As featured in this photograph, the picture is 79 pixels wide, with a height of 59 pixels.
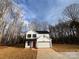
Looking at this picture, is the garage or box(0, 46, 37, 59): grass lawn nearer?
box(0, 46, 37, 59): grass lawn

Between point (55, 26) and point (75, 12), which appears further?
point (55, 26)

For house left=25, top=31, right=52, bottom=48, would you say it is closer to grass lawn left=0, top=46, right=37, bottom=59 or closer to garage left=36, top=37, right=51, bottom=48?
garage left=36, top=37, right=51, bottom=48

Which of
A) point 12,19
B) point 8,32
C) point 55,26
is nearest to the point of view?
point 12,19

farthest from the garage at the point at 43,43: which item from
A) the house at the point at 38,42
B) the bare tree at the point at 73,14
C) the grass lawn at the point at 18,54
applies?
the grass lawn at the point at 18,54

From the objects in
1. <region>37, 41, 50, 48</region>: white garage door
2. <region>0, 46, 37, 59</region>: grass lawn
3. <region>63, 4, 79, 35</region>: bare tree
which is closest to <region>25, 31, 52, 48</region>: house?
<region>37, 41, 50, 48</region>: white garage door

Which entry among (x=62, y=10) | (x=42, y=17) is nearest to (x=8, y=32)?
(x=42, y=17)

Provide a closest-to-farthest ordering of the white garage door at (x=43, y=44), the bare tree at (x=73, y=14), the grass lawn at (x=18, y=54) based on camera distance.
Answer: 1. the grass lawn at (x=18, y=54)
2. the white garage door at (x=43, y=44)
3. the bare tree at (x=73, y=14)

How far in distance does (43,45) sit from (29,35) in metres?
4.26

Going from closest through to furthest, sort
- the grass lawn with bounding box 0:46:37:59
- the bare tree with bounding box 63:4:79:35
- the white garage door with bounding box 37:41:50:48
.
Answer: the grass lawn with bounding box 0:46:37:59 < the white garage door with bounding box 37:41:50:48 < the bare tree with bounding box 63:4:79:35

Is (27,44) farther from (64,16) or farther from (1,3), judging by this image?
(64,16)

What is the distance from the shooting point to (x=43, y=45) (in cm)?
2853


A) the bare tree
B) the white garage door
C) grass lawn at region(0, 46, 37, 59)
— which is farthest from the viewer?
the bare tree

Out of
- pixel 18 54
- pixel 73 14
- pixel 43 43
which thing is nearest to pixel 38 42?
pixel 43 43

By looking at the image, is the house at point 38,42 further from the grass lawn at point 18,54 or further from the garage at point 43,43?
the grass lawn at point 18,54
